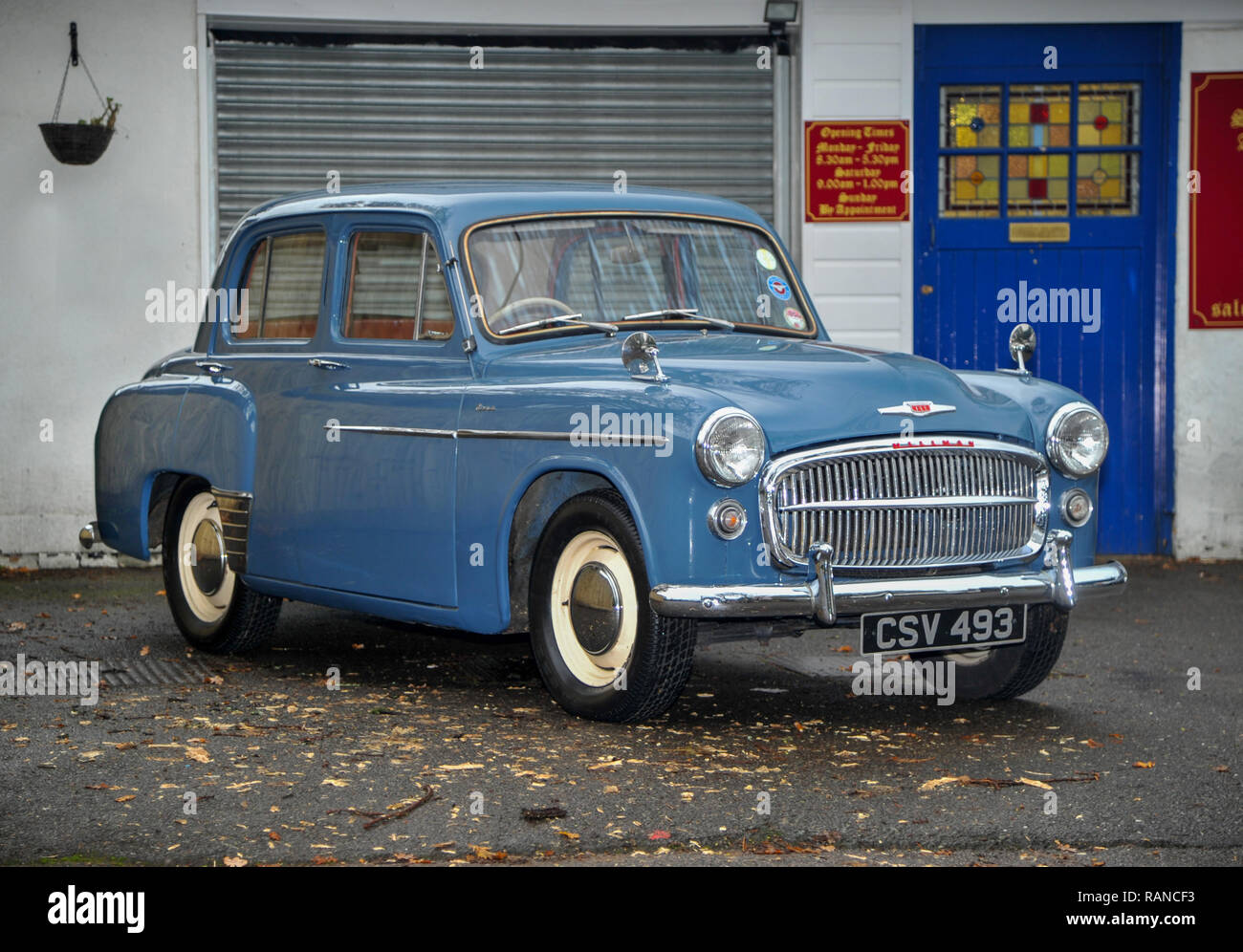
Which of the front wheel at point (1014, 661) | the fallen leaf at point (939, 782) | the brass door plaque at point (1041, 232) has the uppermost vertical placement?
the brass door plaque at point (1041, 232)

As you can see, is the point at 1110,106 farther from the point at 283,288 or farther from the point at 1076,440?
the point at 283,288

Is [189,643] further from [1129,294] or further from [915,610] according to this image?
[1129,294]

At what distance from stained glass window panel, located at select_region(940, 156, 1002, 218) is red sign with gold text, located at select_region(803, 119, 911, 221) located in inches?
10.7

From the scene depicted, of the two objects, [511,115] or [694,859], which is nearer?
[694,859]

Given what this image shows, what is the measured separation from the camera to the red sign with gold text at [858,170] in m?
10.7

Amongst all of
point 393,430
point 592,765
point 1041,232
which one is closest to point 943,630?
point 592,765

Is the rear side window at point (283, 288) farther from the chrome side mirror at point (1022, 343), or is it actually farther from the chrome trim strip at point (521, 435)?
the chrome side mirror at point (1022, 343)

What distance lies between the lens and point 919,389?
18.7ft

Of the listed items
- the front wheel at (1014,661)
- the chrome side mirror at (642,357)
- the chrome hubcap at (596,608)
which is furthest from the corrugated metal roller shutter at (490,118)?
the chrome hubcap at (596,608)

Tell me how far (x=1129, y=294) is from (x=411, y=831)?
7.54 meters

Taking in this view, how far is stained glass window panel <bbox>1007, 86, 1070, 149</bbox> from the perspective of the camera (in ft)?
35.6

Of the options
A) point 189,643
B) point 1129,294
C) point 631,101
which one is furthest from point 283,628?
point 1129,294

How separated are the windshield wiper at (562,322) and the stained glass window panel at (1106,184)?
5.53 metres


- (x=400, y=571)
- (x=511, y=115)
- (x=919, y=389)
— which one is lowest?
(x=400, y=571)
